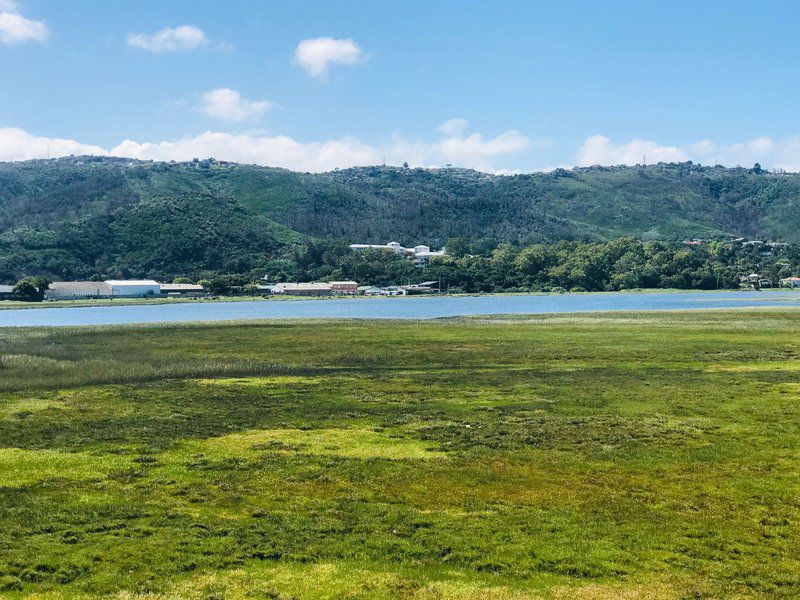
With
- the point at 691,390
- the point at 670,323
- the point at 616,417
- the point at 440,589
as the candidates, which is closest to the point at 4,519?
the point at 440,589

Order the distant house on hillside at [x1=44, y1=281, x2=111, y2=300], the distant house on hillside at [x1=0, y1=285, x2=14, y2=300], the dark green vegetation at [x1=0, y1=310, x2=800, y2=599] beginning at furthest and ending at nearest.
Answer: the distant house on hillside at [x1=44, y1=281, x2=111, y2=300] < the distant house on hillside at [x1=0, y1=285, x2=14, y2=300] < the dark green vegetation at [x1=0, y1=310, x2=800, y2=599]

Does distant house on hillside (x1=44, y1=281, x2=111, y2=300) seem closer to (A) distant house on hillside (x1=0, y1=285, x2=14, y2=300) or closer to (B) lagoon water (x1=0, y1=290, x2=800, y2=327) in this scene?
(A) distant house on hillside (x1=0, y1=285, x2=14, y2=300)

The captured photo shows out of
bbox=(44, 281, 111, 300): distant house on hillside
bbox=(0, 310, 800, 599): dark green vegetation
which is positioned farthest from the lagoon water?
bbox=(0, 310, 800, 599): dark green vegetation

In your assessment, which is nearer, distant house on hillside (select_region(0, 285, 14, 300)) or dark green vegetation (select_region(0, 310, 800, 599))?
dark green vegetation (select_region(0, 310, 800, 599))

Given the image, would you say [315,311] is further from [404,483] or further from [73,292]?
[404,483]

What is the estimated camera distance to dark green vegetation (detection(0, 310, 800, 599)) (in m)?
15.8

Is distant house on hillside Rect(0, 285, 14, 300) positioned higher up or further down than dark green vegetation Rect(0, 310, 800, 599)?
higher up

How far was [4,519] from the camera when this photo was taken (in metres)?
19.1

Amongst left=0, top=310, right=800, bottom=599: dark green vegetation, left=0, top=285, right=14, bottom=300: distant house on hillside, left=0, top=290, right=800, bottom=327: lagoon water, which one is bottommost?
left=0, top=310, right=800, bottom=599: dark green vegetation

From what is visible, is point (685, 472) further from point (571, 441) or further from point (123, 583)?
point (123, 583)

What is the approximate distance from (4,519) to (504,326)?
7067 centimetres

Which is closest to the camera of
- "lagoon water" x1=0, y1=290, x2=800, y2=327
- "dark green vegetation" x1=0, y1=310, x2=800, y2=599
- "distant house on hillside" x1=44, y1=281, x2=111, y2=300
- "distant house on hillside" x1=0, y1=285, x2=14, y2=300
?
"dark green vegetation" x1=0, y1=310, x2=800, y2=599

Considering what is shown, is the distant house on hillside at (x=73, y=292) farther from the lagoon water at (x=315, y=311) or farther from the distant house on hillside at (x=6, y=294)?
the lagoon water at (x=315, y=311)

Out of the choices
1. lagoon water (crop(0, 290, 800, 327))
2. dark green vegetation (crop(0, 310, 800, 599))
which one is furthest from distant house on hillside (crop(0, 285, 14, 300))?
dark green vegetation (crop(0, 310, 800, 599))
